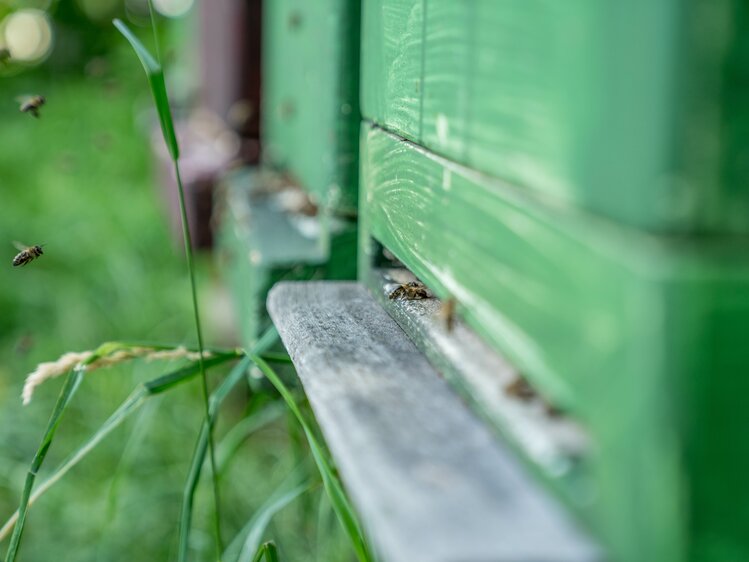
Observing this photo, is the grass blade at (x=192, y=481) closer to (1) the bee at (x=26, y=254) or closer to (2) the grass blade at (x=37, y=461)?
(2) the grass blade at (x=37, y=461)

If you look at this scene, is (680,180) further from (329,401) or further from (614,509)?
(329,401)

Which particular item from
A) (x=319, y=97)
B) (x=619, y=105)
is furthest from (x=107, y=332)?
(x=619, y=105)

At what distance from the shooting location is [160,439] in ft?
10.5

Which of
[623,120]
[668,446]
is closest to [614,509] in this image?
[668,446]

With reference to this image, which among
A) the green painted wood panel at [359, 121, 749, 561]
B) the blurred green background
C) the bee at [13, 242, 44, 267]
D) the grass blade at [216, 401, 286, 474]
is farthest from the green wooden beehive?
the bee at [13, 242, 44, 267]

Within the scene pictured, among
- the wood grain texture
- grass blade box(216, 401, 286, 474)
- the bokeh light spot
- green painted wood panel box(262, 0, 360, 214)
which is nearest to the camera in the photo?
the wood grain texture

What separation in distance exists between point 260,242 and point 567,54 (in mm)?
1509

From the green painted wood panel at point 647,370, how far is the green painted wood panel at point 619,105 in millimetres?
30

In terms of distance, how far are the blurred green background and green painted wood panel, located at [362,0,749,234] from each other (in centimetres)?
124

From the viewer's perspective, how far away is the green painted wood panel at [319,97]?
6.57 feet

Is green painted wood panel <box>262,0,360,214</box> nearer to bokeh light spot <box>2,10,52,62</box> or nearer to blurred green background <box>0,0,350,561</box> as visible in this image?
blurred green background <box>0,0,350,561</box>

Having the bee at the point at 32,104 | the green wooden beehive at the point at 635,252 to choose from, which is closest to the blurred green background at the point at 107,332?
the bee at the point at 32,104

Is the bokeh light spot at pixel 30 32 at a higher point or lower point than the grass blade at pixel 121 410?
higher

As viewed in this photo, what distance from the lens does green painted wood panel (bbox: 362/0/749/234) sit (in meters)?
0.66
